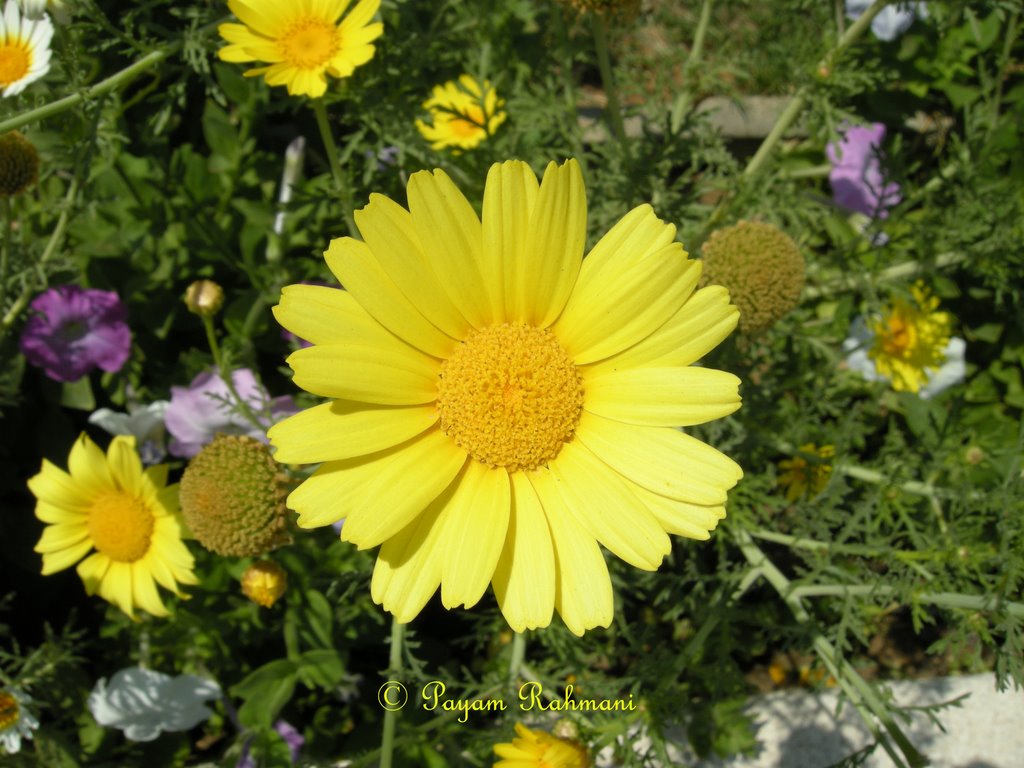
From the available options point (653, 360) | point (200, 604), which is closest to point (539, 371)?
point (653, 360)

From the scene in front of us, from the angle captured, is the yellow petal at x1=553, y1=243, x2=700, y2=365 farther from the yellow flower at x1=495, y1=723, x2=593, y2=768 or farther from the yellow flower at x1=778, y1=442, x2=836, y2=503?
the yellow flower at x1=778, y1=442, x2=836, y2=503

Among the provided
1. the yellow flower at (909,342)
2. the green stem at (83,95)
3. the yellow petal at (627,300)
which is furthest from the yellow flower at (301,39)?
the yellow flower at (909,342)

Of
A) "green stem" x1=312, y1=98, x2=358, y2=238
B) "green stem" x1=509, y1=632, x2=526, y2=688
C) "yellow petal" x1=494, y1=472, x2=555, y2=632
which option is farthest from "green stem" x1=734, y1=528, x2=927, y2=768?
"green stem" x1=312, y1=98, x2=358, y2=238

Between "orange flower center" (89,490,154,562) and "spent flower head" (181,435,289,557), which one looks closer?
"spent flower head" (181,435,289,557)

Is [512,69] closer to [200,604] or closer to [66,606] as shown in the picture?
[200,604]

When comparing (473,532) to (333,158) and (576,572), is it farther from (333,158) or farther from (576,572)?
(333,158)

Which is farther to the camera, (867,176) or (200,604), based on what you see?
(867,176)

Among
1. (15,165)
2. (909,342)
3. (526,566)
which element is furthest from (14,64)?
(909,342)
